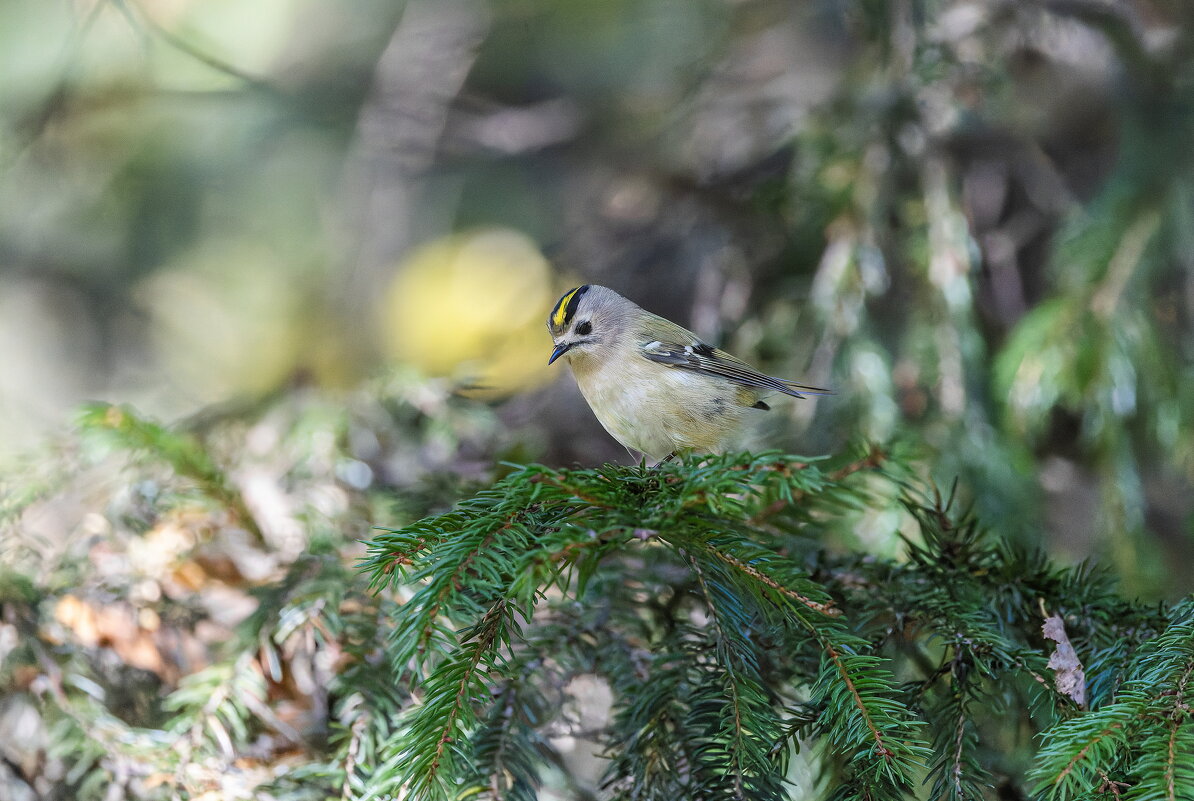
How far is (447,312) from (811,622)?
2089 mm

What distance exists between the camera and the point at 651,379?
1658 millimetres

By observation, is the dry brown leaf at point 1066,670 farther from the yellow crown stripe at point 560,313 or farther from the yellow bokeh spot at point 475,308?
the yellow bokeh spot at point 475,308


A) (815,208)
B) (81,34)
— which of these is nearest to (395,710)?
(815,208)

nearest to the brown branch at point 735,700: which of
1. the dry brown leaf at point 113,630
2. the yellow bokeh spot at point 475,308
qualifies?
the dry brown leaf at point 113,630

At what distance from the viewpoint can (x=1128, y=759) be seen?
968 mm

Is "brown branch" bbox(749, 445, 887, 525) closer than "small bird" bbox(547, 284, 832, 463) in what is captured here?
Yes

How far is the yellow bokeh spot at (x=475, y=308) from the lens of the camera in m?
2.73

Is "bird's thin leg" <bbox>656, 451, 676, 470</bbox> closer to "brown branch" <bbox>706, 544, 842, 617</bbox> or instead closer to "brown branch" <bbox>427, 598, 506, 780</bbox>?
"brown branch" <bbox>706, 544, 842, 617</bbox>

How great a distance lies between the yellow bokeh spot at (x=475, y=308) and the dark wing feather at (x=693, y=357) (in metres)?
0.85

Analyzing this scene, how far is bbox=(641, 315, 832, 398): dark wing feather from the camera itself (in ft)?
5.80

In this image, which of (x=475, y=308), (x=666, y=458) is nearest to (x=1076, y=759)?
(x=666, y=458)

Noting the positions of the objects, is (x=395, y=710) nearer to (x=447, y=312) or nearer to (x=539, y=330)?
(x=539, y=330)

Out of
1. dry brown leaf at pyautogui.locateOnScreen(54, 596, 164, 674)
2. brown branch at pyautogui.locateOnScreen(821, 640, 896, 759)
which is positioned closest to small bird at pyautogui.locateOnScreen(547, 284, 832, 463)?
brown branch at pyautogui.locateOnScreen(821, 640, 896, 759)

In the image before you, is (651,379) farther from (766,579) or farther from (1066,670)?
(1066,670)
